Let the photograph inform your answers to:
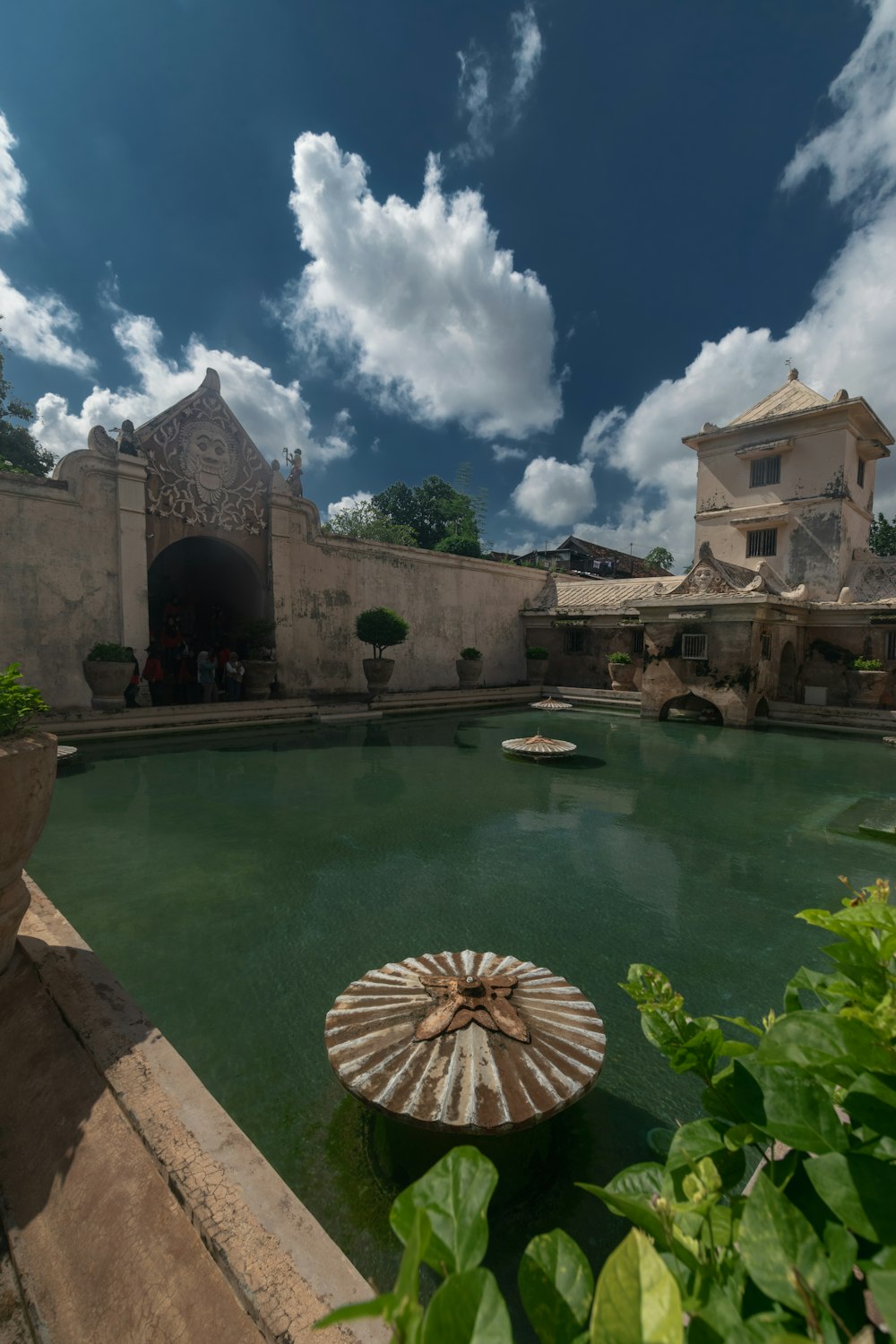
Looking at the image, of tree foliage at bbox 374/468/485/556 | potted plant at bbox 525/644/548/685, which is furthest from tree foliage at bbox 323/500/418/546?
potted plant at bbox 525/644/548/685

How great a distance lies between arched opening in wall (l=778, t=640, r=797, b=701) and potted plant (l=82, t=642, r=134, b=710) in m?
14.2

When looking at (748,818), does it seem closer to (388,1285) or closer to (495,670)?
(388,1285)

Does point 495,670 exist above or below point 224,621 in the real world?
below

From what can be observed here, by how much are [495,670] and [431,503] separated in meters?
24.4

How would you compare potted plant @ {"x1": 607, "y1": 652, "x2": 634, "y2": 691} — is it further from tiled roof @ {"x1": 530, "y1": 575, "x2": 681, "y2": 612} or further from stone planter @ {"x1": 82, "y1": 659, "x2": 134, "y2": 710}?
stone planter @ {"x1": 82, "y1": 659, "x2": 134, "y2": 710}

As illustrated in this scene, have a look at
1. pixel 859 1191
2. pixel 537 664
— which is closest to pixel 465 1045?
pixel 859 1191

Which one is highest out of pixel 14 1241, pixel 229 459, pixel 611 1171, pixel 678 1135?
pixel 229 459

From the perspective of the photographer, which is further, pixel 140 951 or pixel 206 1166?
pixel 140 951

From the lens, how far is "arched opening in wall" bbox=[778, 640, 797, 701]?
48.3 feet

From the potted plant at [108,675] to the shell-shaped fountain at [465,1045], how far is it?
929cm

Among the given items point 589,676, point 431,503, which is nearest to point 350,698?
point 589,676

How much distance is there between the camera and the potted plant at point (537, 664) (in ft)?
61.0

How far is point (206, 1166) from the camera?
1.71 m

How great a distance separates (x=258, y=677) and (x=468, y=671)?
5909mm
